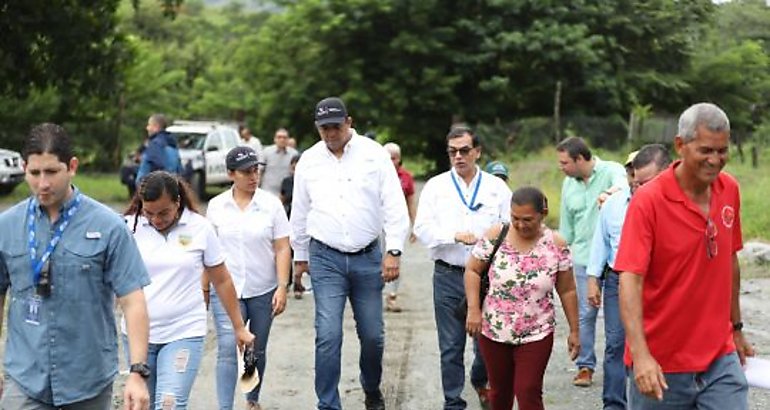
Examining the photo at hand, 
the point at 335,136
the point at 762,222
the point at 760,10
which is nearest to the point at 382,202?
the point at 335,136

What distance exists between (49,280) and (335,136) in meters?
3.30

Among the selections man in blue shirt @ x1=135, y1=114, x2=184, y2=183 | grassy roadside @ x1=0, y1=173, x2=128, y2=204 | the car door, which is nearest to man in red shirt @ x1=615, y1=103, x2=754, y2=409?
man in blue shirt @ x1=135, y1=114, x2=184, y2=183

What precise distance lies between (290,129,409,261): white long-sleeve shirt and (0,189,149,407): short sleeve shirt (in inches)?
118

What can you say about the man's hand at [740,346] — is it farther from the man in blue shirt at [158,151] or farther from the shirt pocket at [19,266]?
the man in blue shirt at [158,151]

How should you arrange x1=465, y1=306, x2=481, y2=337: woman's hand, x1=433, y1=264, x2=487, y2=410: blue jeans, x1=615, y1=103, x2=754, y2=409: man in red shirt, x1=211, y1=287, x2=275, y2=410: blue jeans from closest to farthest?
x1=615, y1=103, x2=754, y2=409: man in red shirt
x1=465, y1=306, x2=481, y2=337: woman's hand
x1=211, y1=287, x2=275, y2=410: blue jeans
x1=433, y1=264, x2=487, y2=410: blue jeans

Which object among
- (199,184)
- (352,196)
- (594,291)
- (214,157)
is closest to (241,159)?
(352,196)

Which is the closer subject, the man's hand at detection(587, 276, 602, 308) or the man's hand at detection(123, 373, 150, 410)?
the man's hand at detection(123, 373, 150, 410)

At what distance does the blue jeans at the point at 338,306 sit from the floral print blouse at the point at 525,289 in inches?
A: 51.9

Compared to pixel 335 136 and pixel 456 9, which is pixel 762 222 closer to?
pixel 335 136

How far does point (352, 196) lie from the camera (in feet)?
25.3

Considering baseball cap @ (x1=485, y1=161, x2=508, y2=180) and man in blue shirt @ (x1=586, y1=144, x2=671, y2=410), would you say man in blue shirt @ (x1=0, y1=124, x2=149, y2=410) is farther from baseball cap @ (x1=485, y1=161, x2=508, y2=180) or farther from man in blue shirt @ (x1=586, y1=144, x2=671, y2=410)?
baseball cap @ (x1=485, y1=161, x2=508, y2=180)

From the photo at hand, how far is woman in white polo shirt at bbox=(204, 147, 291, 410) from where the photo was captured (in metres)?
7.55

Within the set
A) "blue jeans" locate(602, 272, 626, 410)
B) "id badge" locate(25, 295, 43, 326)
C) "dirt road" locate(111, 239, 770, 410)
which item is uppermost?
"id badge" locate(25, 295, 43, 326)

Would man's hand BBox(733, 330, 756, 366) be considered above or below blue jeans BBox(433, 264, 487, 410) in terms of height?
above
